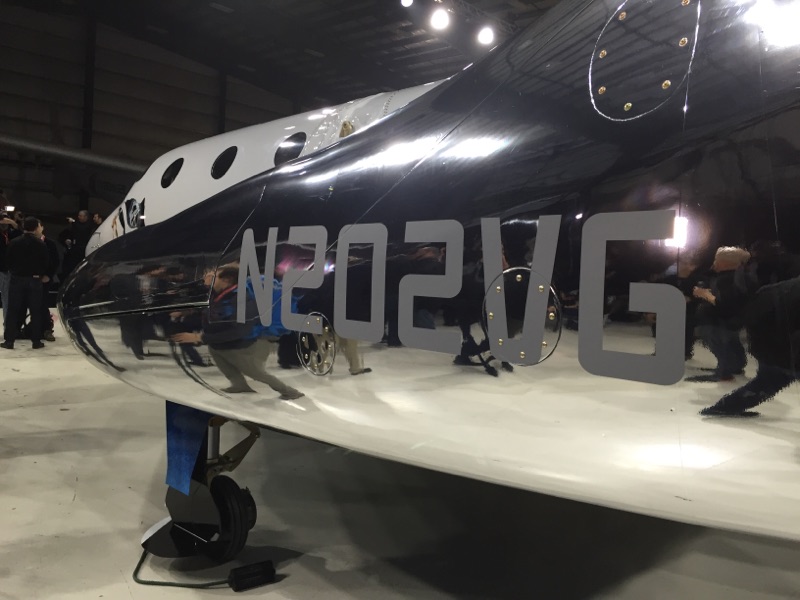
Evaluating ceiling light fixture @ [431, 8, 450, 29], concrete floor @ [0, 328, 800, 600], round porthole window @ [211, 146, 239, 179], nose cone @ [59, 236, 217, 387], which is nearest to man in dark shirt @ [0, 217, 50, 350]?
round porthole window @ [211, 146, 239, 179]

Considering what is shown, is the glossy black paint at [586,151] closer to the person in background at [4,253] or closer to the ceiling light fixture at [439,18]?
the person in background at [4,253]

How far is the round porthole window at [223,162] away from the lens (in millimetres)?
6513

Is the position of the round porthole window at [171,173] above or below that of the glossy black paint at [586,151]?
above

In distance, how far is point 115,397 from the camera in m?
6.16

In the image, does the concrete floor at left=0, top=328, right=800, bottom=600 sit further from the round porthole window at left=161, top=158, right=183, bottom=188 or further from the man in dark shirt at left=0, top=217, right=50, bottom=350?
the man in dark shirt at left=0, top=217, right=50, bottom=350

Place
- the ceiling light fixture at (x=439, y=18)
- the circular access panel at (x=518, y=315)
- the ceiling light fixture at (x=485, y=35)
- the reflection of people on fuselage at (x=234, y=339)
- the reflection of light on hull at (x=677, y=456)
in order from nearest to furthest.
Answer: the reflection of light on hull at (x=677, y=456)
the circular access panel at (x=518, y=315)
the reflection of people on fuselage at (x=234, y=339)
the ceiling light fixture at (x=439, y=18)
the ceiling light fixture at (x=485, y=35)

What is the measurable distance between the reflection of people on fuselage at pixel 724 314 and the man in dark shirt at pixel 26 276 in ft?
29.1

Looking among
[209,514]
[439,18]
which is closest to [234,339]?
[209,514]

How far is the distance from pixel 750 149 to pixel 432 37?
14.2 metres

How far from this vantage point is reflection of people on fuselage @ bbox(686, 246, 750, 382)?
1.23m

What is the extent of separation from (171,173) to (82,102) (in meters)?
13.4

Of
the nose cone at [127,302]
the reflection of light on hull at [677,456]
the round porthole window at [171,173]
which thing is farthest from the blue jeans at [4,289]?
the reflection of light on hull at [677,456]

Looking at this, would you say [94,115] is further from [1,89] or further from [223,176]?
[223,176]

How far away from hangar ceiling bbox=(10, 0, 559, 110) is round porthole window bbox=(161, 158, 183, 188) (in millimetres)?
5445
